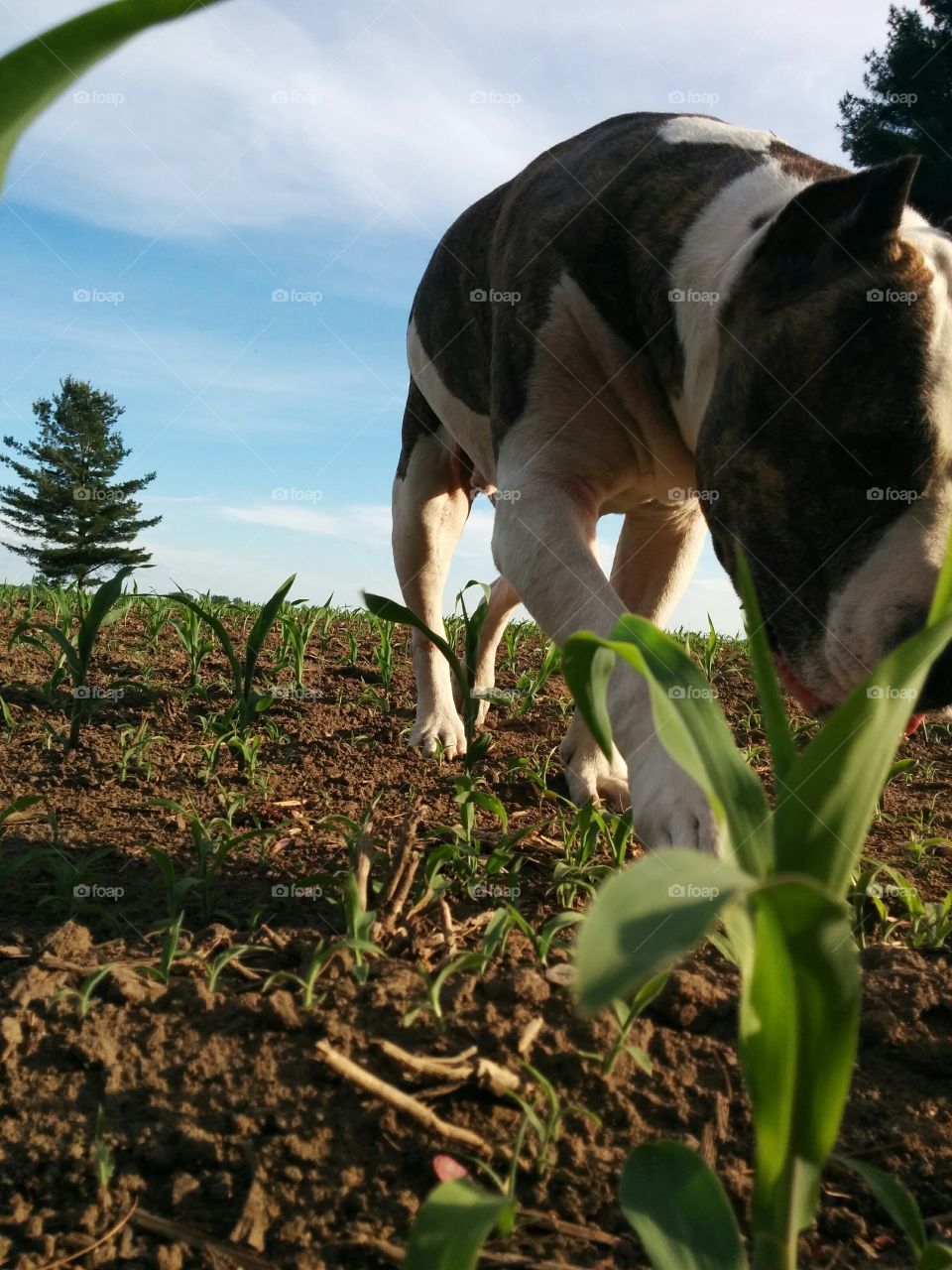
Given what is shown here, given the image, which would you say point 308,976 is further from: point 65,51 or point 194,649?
point 194,649

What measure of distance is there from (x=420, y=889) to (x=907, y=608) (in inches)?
46.7

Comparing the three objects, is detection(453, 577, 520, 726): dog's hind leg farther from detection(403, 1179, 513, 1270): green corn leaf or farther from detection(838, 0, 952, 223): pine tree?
detection(838, 0, 952, 223): pine tree

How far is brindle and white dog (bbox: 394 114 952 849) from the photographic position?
2.34 m

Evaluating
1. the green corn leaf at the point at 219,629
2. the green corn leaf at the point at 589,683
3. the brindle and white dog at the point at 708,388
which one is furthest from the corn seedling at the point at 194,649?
the green corn leaf at the point at 589,683

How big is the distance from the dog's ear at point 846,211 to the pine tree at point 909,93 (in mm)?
18872

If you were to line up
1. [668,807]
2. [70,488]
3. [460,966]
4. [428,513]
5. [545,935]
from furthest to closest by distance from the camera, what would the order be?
[70,488] → [428,513] → [668,807] → [545,935] → [460,966]

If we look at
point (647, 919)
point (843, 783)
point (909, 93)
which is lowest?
point (647, 919)

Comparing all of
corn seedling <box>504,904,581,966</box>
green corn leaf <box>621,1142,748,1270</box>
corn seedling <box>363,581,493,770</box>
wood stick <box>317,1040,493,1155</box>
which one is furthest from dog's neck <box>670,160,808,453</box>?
green corn leaf <box>621,1142,748,1270</box>

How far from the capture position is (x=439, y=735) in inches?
153

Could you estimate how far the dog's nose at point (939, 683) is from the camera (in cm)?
228

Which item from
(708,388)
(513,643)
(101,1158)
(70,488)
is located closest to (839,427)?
(708,388)

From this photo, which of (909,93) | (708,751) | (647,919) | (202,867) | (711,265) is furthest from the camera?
(909,93)

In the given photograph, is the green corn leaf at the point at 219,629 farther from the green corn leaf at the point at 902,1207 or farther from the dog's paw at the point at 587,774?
the green corn leaf at the point at 902,1207

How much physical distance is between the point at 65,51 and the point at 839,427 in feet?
5.71
